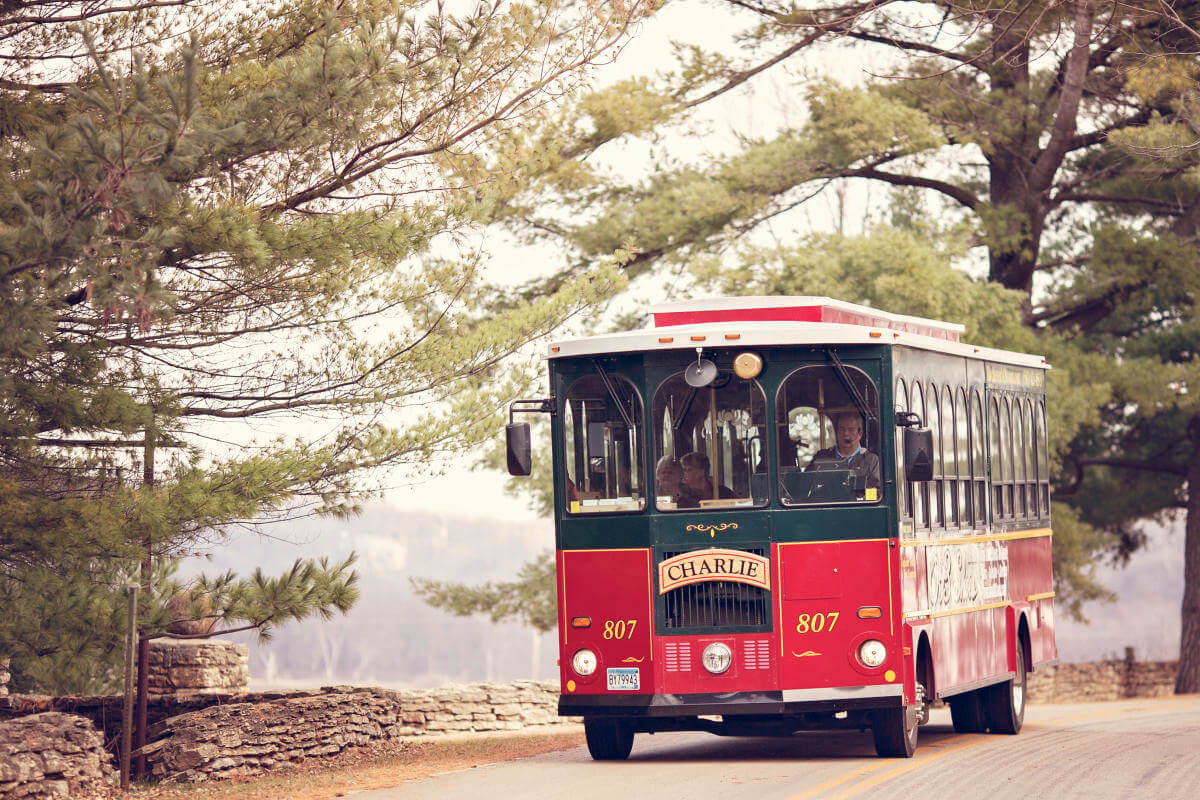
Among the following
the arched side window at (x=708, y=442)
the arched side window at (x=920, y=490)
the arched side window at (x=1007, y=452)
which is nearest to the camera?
the arched side window at (x=708, y=442)

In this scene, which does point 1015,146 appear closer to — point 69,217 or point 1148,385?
point 1148,385

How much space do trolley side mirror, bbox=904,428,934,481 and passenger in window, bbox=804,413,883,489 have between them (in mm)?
394

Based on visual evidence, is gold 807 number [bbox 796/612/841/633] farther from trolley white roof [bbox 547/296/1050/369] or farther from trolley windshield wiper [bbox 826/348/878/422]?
trolley white roof [bbox 547/296/1050/369]

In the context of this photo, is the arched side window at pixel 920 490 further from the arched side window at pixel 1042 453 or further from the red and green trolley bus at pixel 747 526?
the arched side window at pixel 1042 453

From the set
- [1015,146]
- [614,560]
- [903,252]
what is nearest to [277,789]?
[614,560]

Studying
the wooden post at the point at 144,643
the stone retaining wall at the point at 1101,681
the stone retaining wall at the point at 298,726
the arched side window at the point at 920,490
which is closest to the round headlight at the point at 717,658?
the arched side window at the point at 920,490

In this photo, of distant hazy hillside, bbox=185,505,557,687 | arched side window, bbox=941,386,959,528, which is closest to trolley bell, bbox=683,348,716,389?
arched side window, bbox=941,386,959,528

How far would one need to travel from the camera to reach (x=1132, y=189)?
1309 inches

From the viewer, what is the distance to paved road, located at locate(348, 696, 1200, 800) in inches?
472

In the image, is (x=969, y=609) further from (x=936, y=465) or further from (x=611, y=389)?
(x=611, y=389)

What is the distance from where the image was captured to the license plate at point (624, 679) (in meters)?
13.9

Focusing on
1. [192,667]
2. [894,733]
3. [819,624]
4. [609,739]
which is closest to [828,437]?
[819,624]

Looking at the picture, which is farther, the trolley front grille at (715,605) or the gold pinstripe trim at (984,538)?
the gold pinstripe trim at (984,538)

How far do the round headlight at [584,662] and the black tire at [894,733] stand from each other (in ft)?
7.50
